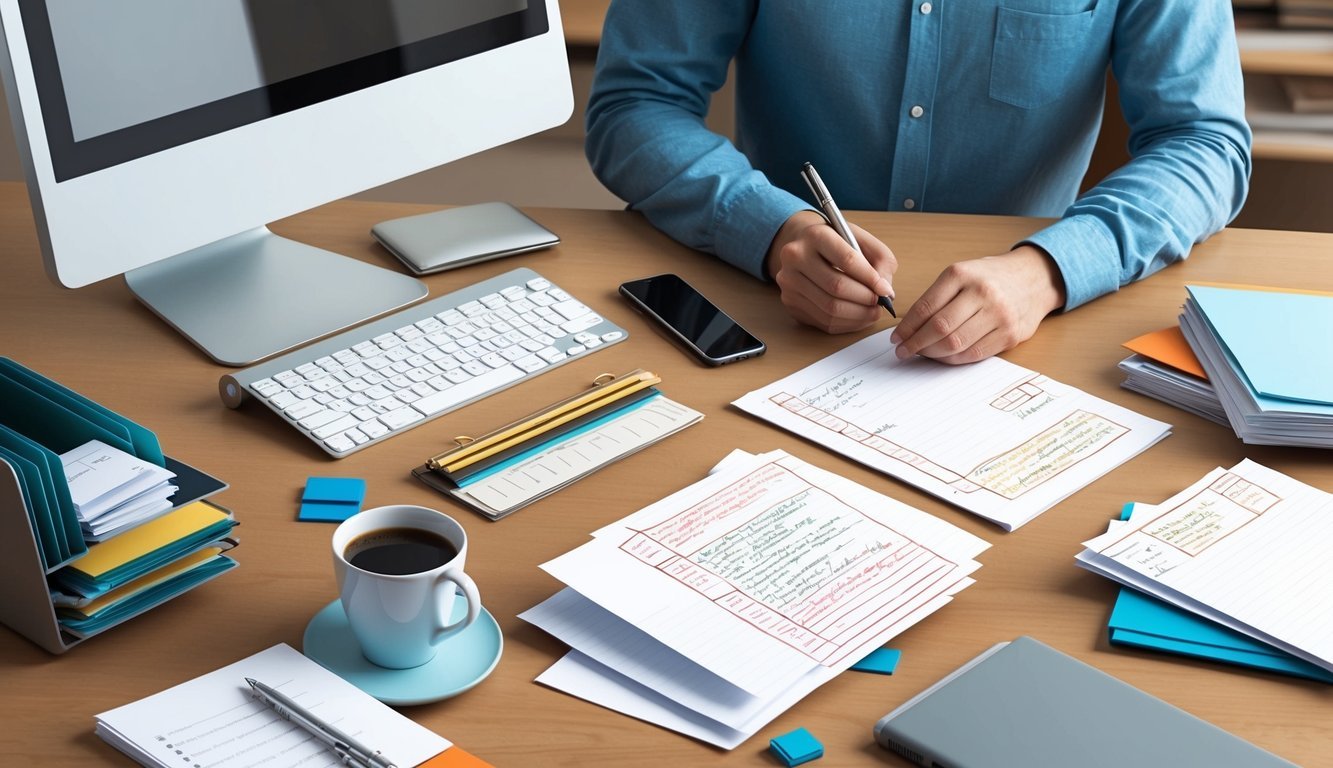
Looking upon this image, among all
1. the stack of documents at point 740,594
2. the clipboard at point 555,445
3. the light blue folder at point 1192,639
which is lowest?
the light blue folder at point 1192,639

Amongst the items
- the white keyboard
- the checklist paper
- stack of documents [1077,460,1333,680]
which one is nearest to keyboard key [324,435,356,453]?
the white keyboard

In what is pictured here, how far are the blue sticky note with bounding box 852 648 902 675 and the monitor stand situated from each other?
584mm

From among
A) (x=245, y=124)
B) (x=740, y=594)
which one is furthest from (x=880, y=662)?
(x=245, y=124)

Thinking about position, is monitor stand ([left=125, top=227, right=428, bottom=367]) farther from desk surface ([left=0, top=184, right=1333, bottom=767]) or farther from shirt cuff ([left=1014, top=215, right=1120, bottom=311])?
shirt cuff ([left=1014, top=215, right=1120, bottom=311])

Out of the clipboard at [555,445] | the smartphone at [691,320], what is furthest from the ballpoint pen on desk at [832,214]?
the clipboard at [555,445]

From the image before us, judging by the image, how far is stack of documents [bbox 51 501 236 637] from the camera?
0.82 metres

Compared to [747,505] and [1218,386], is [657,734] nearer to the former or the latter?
[747,505]

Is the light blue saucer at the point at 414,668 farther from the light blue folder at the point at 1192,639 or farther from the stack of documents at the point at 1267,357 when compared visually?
the stack of documents at the point at 1267,357

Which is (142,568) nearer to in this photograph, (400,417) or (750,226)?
(400,417)

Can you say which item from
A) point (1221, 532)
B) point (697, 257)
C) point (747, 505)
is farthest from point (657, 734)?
point (697, 257)

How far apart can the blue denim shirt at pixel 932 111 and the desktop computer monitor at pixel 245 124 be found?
201mm

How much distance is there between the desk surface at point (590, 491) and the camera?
784 millimetres

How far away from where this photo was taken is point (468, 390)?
1105mm

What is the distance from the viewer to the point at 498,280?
4.17 ft
